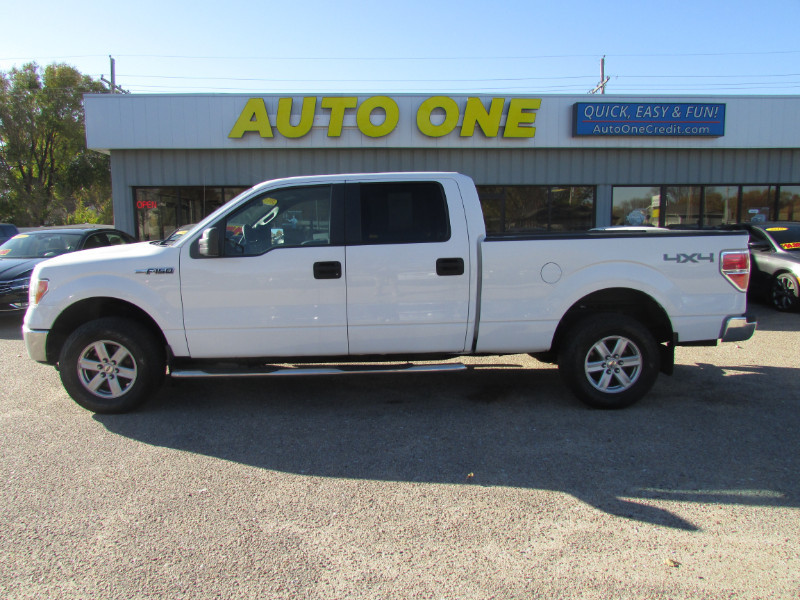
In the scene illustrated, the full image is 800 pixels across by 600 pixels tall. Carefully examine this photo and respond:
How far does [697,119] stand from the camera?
14070 millimetres

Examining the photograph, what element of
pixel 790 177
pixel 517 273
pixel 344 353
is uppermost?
pixel 790 177

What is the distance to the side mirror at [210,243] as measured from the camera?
460cm

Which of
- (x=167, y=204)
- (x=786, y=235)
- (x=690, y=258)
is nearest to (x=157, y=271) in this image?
(x=690, y=258)

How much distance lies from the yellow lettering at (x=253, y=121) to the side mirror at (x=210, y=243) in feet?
31.6

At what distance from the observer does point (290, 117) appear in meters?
13.5

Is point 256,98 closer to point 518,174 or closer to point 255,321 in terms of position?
point 518,174

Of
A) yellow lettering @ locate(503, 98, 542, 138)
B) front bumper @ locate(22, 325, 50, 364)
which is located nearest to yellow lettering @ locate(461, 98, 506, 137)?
yellow lettering @ locate(503, 98, 542, 138)

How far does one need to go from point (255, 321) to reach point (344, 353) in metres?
0.81

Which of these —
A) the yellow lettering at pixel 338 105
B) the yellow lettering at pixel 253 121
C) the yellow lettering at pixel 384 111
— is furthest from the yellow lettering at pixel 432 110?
the yellow lettering at pixel 253 121

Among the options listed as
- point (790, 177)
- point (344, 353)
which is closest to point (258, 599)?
point (344, 353)

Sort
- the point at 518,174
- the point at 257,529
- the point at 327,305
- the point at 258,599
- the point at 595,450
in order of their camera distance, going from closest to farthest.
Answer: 1. the point at 258,599
2. the point at 257,529
3. the point at 595,450
4. the point at 327,305
5. the point at 518,174

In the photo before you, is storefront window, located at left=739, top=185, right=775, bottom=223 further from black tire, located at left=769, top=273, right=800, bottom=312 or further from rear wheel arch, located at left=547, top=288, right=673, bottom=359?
rear wheel arch, located at left=547, top=288, right=673, bottom=359

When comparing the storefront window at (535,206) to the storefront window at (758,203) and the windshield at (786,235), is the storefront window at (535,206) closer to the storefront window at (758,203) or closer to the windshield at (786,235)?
the storefront window at (758,203)

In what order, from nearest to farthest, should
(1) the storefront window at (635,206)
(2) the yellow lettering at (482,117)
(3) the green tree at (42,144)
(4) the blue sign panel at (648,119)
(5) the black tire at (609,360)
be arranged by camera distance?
(5) the black tire at (609,360), (2) the yellow lettering at (482,117), (4) the blue sign panel at (648,119), (1) the storefront window at (635,206), (3) the green tree at (42,144)
